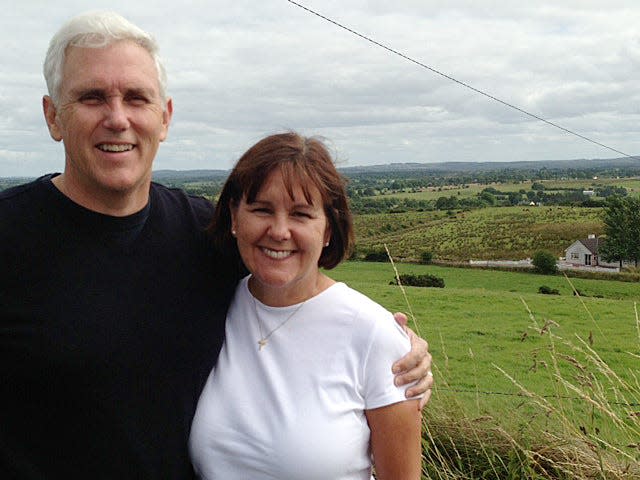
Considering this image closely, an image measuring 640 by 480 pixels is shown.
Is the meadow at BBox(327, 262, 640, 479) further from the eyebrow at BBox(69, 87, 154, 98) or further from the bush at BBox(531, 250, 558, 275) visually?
the bush at BBox(531, 250, 558, 275)

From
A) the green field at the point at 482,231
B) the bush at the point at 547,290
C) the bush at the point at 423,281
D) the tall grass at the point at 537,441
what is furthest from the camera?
the green field at the point at 482,231

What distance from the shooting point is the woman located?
2148mm

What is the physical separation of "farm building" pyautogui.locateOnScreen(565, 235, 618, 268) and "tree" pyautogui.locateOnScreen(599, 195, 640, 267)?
1.81 ft

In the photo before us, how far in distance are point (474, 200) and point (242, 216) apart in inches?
4446

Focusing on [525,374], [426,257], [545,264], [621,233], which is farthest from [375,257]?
[525,374]

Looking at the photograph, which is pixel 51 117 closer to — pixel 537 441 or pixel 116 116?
pixel 116 116

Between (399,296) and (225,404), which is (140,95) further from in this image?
(399,296)

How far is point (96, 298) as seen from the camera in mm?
2135

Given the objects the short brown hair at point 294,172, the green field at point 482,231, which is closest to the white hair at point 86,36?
the short brown hair at point 294,172

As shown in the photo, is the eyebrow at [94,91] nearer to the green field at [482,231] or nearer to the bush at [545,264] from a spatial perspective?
the bush at [545,264]

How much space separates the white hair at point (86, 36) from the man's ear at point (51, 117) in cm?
4

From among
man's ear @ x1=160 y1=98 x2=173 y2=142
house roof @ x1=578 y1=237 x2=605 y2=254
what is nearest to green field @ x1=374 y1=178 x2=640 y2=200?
house roof @ x1=578 y1=237 x2=605 y2=254

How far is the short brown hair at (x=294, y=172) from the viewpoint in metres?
2.21

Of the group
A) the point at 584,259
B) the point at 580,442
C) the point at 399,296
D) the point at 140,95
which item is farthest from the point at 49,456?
the point at 584,259
